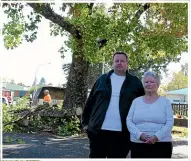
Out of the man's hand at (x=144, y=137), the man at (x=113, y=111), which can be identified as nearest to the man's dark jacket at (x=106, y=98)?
the man at (x=113, y=111)

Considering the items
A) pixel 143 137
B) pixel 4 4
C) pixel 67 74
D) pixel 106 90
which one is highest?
pixel 4 4

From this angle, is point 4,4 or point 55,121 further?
point 55,121

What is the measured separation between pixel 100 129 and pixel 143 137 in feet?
1.36

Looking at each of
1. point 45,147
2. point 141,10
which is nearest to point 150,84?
point 45,147

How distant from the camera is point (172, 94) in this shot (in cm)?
1247

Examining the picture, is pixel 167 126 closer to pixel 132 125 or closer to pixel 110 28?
pixel 132 125

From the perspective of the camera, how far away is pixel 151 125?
2805 mm

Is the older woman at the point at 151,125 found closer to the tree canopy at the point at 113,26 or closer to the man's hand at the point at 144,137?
the man's hand at the point at 144,137

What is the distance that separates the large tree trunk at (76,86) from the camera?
27.5ft

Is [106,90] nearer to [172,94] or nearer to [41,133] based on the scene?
[41,133]

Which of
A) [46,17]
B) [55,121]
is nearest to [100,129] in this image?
[46,17]

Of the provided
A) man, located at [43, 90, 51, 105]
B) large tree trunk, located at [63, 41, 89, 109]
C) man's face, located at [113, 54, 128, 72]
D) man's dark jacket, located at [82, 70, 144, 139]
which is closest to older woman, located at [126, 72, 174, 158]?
man's dark jacket, located at [82, 70, 144, 139]

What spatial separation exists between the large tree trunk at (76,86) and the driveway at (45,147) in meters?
1.32

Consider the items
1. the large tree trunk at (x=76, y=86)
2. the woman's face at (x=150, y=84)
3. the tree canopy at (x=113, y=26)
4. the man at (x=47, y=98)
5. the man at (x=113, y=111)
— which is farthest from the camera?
the man at (x=47, y=98)
